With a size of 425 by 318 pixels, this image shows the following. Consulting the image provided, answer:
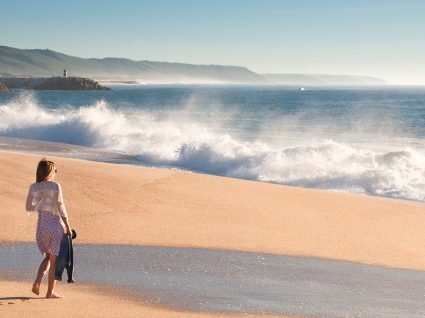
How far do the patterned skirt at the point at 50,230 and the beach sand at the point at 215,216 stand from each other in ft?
2.43

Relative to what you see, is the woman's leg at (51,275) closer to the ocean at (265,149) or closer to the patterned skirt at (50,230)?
the patterned skirt at (50,230)

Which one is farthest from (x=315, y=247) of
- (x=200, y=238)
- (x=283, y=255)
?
(x=200, y=238)

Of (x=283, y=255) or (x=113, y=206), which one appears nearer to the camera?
(x=283, y=255)

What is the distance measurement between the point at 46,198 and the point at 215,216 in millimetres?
5334

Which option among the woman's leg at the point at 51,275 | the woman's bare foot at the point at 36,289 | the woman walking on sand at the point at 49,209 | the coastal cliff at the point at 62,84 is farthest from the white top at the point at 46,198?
the coastal cliff at the point at 62,84

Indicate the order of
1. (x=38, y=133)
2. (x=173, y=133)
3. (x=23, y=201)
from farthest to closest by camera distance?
(x=38, y=133) < (x=173, y=133) < (x=23, y=201)

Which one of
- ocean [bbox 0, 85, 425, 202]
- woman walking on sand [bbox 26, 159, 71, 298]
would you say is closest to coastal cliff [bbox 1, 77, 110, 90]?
ocean [bbox 0, 85, 425, 202]

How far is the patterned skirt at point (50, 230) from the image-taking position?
6.69m

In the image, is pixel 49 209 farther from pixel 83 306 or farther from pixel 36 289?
pixel 83 306

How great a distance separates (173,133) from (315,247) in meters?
22.9

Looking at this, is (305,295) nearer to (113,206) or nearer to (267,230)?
(267,230)

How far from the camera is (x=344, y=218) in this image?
1230cm

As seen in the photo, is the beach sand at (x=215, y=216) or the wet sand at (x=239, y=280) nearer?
the wet sand at (x=239, y=280)

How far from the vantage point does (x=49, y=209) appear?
6.65 metres
